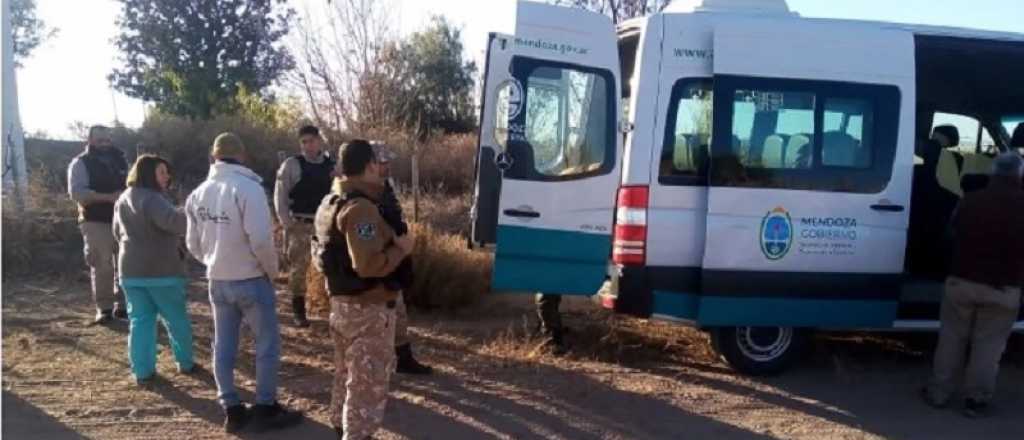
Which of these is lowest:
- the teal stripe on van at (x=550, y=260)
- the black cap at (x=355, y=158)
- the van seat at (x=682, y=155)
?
the teal stripe on van at (x=550, y=260)

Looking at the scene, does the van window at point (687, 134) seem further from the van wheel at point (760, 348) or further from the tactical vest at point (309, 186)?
the tactical vest at point (309, 186)

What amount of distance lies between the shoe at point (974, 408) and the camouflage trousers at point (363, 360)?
3.99 m

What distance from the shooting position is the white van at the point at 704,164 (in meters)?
5.93

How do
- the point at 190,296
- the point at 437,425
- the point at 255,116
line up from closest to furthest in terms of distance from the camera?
the point at 437,425 < the point at 190,296 < the point at 255,116

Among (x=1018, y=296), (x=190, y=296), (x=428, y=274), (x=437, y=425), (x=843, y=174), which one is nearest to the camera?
(x=437, y=425)

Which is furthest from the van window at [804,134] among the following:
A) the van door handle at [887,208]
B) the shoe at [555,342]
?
the shoe at [555,342]

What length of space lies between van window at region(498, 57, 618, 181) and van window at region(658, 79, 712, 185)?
1.29ft

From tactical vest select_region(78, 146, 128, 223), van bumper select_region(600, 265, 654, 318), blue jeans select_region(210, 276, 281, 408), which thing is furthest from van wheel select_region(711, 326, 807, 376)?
tactical vest select_region(78, 146, 128, 223)

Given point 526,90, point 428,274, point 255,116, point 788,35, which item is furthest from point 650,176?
point 255,116

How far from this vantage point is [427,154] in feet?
57.2

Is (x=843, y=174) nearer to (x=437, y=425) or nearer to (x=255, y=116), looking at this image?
(x=437, y=425)

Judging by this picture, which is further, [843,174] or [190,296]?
[190,296]

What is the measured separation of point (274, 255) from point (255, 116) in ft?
52.8

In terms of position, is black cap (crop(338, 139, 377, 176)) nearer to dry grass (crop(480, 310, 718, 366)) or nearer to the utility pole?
dry grass (crop(480, 310, 718, 366))
